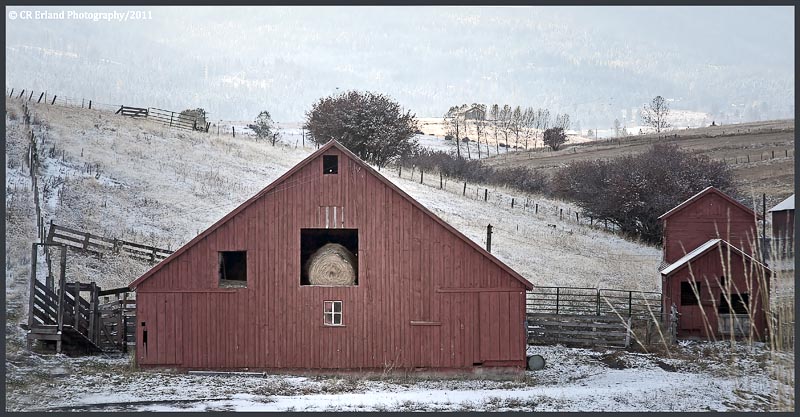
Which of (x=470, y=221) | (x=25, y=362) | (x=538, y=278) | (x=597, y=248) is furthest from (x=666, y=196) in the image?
(x=25, y=362)

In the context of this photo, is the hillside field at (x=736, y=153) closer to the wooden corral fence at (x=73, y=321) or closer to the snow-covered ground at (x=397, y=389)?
the snow-covered ground at (x=397, y=389)

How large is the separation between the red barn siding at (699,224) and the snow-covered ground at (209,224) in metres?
6.02

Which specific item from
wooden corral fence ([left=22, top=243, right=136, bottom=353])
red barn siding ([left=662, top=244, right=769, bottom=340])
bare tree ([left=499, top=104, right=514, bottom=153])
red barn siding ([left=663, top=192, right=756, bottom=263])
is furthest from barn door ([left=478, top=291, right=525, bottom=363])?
bare tree ([left=499, top=104, right=514, bottom=153])

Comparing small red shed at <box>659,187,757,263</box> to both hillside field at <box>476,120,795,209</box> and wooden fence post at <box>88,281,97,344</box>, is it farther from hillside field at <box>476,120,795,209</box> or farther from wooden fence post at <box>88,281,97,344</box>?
hillside field at <box>476,120,795,209</box>

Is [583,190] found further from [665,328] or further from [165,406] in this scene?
[165,406]

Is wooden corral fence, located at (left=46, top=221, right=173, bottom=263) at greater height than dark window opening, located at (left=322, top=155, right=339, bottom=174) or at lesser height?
lesser

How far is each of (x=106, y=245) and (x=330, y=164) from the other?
67.6ft

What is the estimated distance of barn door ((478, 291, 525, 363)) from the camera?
2431cm

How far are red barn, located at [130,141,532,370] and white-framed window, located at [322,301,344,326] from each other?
1.3 inches

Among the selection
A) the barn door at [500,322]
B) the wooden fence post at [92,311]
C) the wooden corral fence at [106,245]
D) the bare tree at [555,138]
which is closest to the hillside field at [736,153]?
the bare tree at [555,138]

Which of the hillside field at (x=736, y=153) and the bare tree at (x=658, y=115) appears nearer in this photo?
the hillside field at (x=736, y=153)

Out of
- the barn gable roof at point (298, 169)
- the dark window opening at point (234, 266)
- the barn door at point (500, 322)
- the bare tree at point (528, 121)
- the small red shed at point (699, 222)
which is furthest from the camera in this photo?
the bare tree at point (528, 121)

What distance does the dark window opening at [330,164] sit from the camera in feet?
80.8

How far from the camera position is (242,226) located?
80.3ft
